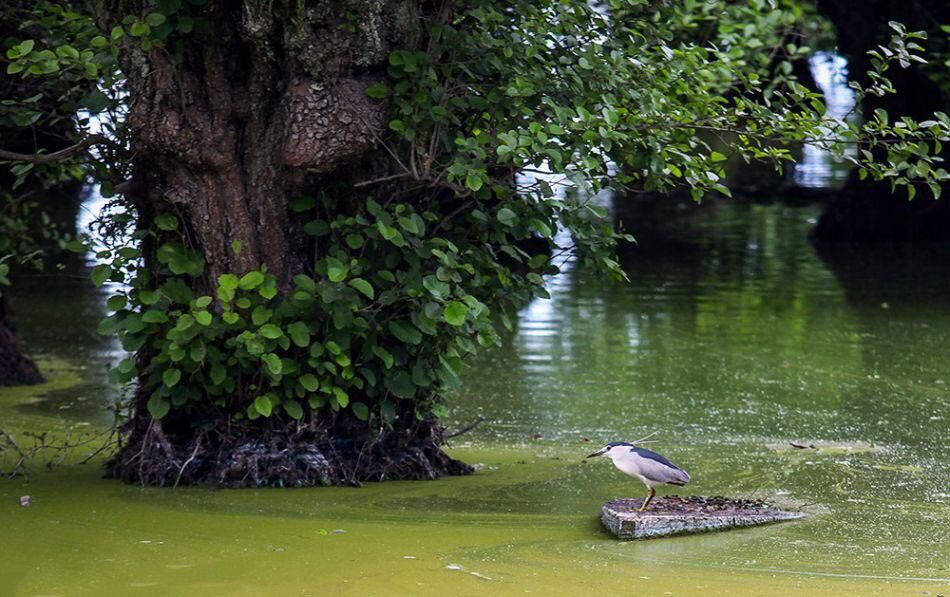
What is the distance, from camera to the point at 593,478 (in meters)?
6.69

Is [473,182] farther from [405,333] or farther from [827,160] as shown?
[827,160]

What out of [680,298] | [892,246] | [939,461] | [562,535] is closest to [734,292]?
[680,298]

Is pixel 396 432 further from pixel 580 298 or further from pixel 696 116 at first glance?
pixel 580 298

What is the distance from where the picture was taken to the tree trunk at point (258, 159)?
6.05 meters

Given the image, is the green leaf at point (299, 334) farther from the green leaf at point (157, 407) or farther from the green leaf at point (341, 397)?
the green leaf at point (157, 407)

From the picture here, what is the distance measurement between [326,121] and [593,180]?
45.4 inches

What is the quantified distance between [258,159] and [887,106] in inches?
408

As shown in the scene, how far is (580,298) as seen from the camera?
12836mm

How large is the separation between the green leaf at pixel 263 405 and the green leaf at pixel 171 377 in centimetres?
34

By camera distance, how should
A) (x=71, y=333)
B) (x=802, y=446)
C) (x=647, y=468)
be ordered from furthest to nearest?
(x=71, y=333), (x=802, y=446), (x=647, y=468)

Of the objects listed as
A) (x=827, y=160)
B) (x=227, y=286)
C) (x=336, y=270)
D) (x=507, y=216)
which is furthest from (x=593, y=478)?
(x=827, y=160)

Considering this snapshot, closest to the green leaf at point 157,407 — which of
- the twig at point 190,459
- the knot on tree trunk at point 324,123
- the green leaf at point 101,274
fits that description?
the twig at point 190,459

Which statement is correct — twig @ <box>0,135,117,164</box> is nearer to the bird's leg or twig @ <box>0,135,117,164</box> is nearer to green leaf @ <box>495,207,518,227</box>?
green leaf @ <box>495,207,518,227</box>

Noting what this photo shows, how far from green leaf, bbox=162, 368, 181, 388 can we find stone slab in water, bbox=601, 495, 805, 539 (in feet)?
6.22
